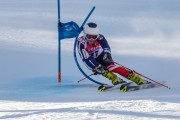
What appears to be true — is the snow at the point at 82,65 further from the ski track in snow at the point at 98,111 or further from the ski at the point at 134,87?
the ski at the point at 134,87

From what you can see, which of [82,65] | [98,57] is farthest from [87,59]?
[82,65]

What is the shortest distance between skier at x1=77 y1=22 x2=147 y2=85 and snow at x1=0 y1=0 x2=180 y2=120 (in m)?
0.29

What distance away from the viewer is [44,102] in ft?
22.5

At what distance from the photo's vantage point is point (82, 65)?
9.73 m

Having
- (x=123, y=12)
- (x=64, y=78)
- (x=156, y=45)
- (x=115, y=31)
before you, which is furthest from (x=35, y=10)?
(x=64, y=78)

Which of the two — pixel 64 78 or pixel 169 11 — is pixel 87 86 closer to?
pixel 64 78

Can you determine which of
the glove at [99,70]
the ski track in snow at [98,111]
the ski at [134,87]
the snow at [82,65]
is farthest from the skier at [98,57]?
the ski track in snow at [98,111]

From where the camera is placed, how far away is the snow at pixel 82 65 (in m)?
6.03

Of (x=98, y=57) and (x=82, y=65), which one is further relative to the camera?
(x=82, y=65)

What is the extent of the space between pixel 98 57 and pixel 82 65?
1.69 meters

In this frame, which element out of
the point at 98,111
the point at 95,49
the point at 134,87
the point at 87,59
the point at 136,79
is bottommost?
the point at 98,111

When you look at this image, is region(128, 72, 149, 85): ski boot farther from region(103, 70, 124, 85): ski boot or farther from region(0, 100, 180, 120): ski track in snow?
region(0, 100, 180, 120): ski track in snow

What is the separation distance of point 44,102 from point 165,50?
5.18 meters

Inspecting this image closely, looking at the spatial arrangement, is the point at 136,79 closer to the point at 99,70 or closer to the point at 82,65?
the point at 99,70
